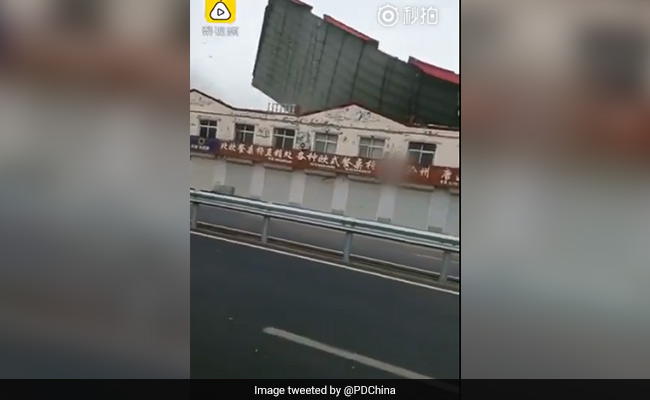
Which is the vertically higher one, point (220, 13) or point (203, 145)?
point (220, 13)

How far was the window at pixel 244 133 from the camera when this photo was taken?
1.68m

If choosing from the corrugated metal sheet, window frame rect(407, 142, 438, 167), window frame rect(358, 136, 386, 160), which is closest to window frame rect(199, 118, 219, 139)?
the corrugated metal sheet

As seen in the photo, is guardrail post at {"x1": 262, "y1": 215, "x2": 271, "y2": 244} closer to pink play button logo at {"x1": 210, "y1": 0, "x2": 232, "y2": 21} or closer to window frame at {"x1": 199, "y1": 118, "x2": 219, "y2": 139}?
window frame at {"x1": 199, "y1": 118, "x2": 219, "y2": 139}

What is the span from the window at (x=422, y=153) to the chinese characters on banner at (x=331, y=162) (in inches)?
0.8

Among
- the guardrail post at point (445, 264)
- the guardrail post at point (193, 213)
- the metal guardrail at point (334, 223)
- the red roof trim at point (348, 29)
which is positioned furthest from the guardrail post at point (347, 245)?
the red roof trim at point (348, 29)

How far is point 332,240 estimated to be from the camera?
5.75ft

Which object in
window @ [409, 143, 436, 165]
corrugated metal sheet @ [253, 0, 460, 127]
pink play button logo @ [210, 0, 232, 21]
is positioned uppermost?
pink play button logo @ [210, 0, 232, 21]

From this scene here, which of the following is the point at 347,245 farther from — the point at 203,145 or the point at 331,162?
the point at 203,145

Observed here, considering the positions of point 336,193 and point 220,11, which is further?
point 336,193

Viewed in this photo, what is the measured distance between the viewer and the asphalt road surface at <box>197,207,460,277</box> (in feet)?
5.56
